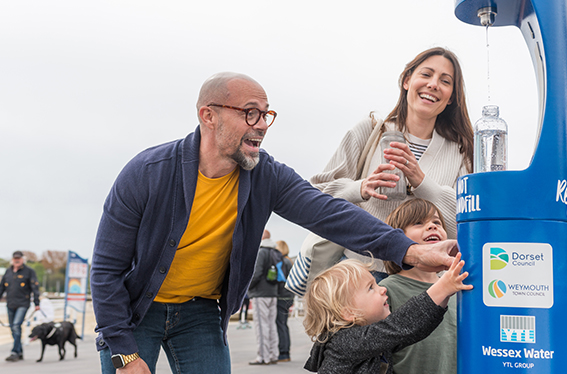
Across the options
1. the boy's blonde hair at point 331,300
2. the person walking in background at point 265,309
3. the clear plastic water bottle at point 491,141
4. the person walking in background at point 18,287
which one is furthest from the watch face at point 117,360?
the person walking in background at point 18,287

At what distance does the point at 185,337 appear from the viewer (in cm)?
254

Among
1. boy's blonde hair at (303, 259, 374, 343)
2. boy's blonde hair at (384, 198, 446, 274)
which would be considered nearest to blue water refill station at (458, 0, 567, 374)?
boy's blonde hair at (303, 259, 374, 343)

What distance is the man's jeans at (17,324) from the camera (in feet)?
30.2

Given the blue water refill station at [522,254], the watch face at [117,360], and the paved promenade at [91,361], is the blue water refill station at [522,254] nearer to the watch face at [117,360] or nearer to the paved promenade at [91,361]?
the watch face at [117,360]

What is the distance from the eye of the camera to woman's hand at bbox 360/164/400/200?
7.95 ft

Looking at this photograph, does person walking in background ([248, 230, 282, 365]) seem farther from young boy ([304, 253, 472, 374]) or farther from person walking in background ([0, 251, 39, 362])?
young boy ([304, 253, 472, 374])

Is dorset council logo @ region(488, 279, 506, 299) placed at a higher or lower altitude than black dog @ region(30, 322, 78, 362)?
higher

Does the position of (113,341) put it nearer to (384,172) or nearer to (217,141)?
(217,141)

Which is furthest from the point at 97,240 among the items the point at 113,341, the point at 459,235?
the point at 459,235

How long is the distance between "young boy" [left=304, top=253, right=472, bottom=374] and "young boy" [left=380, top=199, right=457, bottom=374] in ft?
0.18

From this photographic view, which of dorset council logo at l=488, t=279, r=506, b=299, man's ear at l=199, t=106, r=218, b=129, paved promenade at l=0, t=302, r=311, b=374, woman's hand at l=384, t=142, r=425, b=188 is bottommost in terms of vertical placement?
paved promenade at l=0, t=302, r=311, b=374

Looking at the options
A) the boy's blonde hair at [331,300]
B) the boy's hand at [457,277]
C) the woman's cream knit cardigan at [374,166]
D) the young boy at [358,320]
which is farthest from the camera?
the woman's cream knit cardigan at [374,166]

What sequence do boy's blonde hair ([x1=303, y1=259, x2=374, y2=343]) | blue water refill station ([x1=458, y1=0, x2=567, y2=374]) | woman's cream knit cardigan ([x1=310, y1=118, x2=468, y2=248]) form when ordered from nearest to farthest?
Result: blue water refill station ([x1=458, y1=0, x2=567, y2=374])
boy's blonde hair ([x1=303, y1=259, x2=374, y2=343])
woman's cream knit cardigan ([x1=310, y1=118, x2=468, y2=248])

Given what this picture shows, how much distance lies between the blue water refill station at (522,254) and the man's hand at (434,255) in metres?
0.27
